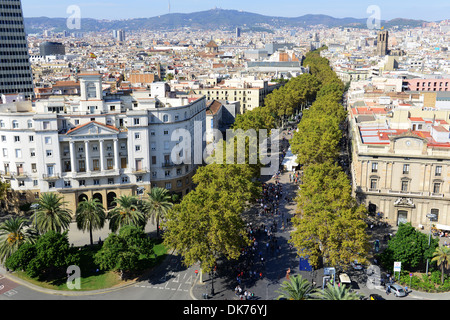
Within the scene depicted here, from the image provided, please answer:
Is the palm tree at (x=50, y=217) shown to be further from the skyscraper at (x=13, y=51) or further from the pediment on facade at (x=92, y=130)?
the skyscraper at (x=13, y=51)

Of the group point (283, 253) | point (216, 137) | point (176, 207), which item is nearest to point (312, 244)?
point (283, 253)

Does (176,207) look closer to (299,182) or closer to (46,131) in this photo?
(46,131)

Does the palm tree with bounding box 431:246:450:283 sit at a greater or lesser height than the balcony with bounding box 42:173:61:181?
lesser

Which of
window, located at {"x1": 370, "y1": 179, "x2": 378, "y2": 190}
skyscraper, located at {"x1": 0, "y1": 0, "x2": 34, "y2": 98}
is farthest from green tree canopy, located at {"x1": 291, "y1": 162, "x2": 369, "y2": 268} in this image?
skyscraper, located at {"x1": 0, "y1": 0, "x2": 34, "y2": 98}

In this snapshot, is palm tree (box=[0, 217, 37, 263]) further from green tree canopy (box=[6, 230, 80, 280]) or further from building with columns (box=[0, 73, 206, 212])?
building with columns (box=[0, 73, 206, 212])

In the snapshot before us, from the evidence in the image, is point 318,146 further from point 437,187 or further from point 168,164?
point 168,164

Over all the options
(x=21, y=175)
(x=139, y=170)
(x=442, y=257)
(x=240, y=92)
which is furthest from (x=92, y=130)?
(x=240, y=92)
